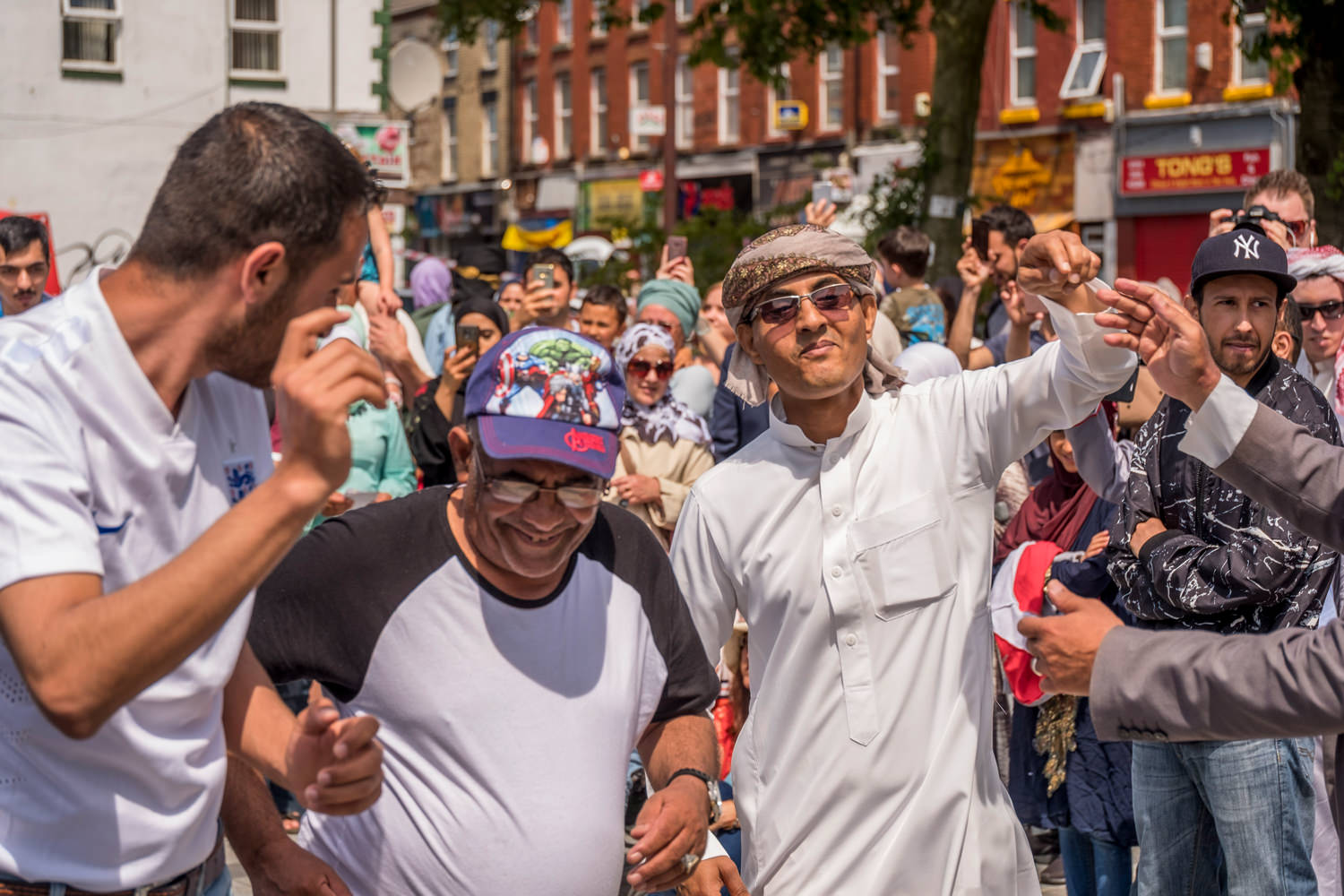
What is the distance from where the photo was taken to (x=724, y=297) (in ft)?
12.0

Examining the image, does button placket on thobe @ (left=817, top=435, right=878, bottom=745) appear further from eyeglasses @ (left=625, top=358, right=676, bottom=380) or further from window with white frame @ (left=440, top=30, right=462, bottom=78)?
window with white frame @ (left=440, top=30, right=462, bottom=78)

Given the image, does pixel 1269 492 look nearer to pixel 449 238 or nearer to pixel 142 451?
pixel 142 451

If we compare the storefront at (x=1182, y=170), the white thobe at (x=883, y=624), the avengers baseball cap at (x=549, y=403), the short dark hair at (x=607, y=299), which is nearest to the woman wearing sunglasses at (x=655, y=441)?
the short dark hair at (x=607, y=299)

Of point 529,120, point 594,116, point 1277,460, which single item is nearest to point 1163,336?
point 1277,460

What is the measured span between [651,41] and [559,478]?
134 feet

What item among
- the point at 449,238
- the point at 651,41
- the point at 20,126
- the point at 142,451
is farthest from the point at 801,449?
the point at 449,238

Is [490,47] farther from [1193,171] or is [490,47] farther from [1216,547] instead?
[1216,547]

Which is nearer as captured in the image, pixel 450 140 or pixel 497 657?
pixel 497 657

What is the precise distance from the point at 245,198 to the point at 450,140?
5031 cm

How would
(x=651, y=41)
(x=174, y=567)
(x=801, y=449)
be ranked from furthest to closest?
(x=651, y=41) < (x=801, y=449) < (x=174, y=567)

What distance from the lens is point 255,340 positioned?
205cm

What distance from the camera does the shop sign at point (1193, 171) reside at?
2808 cm

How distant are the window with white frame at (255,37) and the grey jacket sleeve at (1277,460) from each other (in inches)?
962

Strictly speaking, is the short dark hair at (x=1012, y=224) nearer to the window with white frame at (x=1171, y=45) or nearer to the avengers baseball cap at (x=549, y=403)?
the avengers baseball cap at (x=549, y=403)
